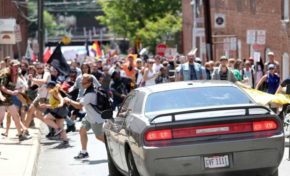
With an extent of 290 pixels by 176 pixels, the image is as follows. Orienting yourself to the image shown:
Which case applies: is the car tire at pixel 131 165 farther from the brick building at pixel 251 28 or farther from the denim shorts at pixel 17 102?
the brick building at pixel 251 28

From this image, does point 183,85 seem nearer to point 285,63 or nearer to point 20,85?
point 20,85

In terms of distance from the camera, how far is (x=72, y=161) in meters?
15.1

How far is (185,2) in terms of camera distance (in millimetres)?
62875

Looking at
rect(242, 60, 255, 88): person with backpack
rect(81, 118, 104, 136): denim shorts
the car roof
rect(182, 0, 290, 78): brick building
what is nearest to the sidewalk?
rect(81, 118, 104, 136): denim shorts

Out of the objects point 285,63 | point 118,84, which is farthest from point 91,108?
point 285,63

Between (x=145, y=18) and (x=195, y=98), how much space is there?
59197 mm

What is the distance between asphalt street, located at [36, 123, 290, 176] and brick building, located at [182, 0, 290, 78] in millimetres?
12291

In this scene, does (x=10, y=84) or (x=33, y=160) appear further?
(x=10, y=84)

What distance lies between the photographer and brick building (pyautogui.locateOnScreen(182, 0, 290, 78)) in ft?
109

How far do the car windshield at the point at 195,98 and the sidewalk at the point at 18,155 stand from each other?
331 centimetres

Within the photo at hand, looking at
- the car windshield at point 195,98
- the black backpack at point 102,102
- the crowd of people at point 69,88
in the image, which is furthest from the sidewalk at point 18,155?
the car windshield at point 195,98

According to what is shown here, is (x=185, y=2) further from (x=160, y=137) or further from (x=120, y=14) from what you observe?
(x=160, y=137)

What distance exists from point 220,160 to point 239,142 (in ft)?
1.00

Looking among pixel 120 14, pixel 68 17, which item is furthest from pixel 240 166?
pixel 68 17
